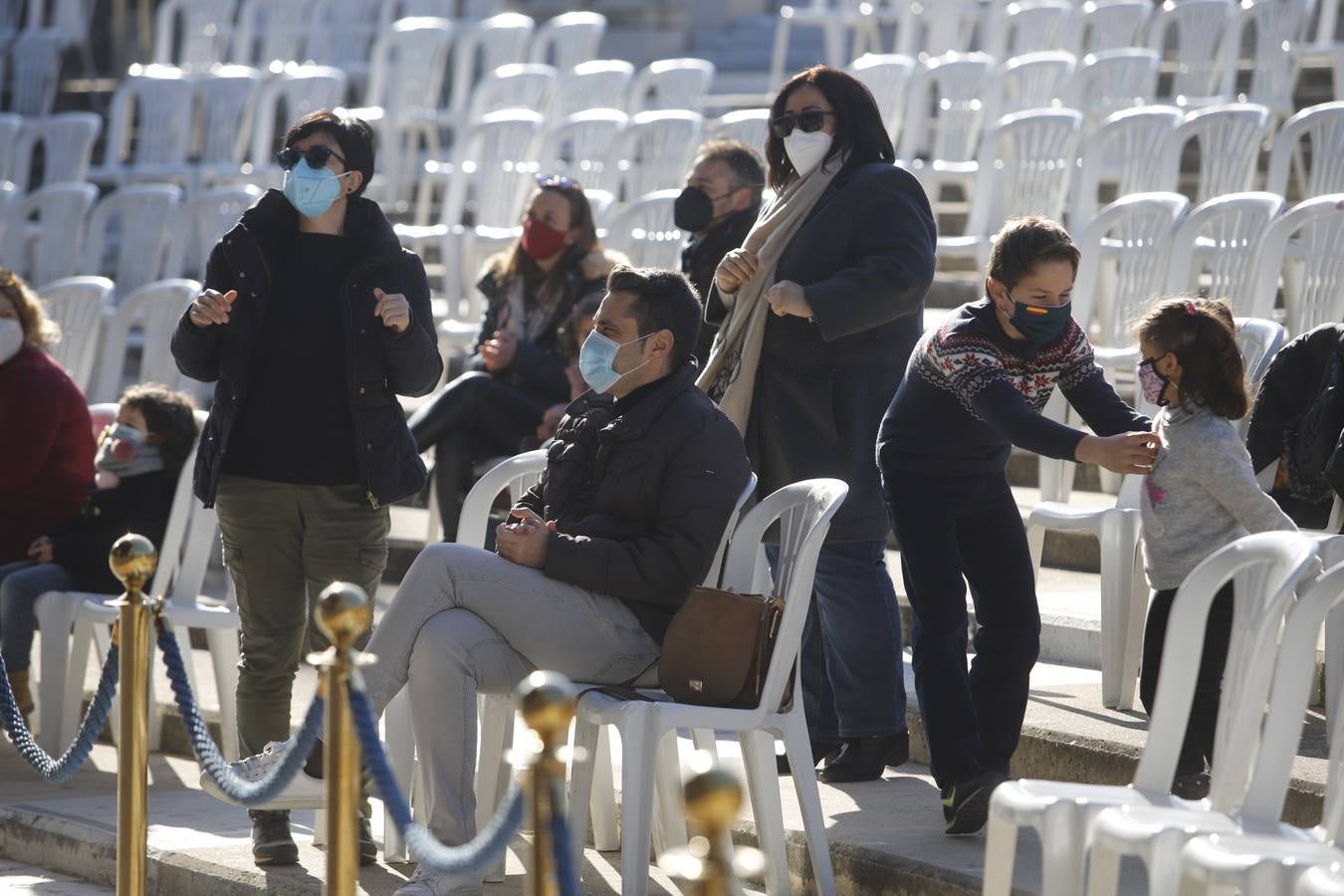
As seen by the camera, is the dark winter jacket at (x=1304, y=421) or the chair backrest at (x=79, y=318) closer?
the dark winter jacket at (x=1304, y=421)

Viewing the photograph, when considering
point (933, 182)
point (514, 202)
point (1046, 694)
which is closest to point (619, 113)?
point (514, 202)

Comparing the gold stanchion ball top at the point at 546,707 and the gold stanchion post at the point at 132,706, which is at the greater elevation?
the gold stanchion ball top at the point at 546,707

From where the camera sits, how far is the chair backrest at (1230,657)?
316cm

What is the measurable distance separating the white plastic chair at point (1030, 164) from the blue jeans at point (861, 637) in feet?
11.8

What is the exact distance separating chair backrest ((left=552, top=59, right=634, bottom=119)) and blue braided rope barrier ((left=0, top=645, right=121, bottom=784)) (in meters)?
6.95

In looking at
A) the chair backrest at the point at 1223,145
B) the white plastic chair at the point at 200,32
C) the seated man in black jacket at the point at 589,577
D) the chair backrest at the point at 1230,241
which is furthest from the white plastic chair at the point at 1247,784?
the white plastic chair at the point at 200,32

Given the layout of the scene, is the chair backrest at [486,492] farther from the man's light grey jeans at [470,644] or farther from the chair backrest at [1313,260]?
the chair backrest at [1313,260]

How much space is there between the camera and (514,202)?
9492 millimetres

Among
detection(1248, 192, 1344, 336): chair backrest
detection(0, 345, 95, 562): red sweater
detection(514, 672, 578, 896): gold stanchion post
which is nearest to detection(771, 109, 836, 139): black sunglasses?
detection(1248, 192, 1344, 336): chair backrest

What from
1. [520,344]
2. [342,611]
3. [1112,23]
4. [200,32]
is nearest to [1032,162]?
[1112,23]

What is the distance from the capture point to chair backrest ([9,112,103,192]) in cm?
1143

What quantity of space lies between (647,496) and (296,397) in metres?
0.88

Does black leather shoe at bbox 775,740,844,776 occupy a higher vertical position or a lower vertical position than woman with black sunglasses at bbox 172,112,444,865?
lower

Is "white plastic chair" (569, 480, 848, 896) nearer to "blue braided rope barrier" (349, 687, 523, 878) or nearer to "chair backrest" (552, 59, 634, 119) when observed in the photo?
"blue braided rope barrier" (349, 687, 523, 878)
